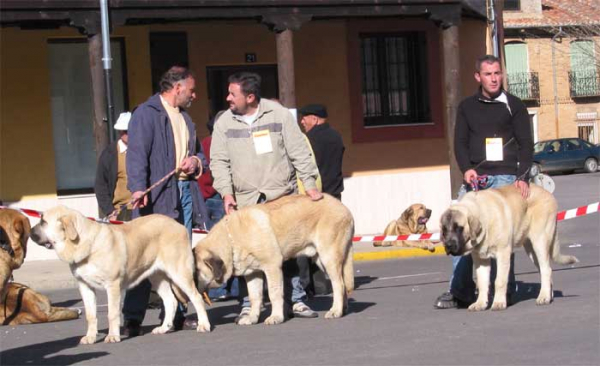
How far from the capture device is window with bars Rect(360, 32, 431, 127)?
20875 millimetres

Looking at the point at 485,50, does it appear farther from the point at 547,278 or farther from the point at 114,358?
the point at 114,358

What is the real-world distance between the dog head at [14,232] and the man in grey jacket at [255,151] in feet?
5.28

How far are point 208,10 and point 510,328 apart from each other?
9.81m

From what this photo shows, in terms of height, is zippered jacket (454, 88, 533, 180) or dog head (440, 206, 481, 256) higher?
zippered jacket (454, 88, 533, 180)

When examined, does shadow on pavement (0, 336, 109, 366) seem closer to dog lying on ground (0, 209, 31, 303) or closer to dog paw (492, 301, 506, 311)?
dog lying on ground (0, 209, 31, 303)

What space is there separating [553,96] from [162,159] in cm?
4726

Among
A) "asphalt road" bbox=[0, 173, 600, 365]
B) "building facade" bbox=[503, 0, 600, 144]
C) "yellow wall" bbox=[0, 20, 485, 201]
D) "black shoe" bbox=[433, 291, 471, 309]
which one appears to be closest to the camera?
"asphalt road" bbox=[0, 173, 600, 365]

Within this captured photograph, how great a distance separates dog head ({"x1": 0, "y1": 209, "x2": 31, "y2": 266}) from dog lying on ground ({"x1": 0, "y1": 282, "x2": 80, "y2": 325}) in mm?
975

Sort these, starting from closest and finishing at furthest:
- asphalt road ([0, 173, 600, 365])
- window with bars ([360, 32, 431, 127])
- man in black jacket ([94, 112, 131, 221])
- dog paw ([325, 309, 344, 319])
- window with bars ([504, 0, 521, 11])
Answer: asphalt road ([0, 173, 600, 365])
dog paw ([325, 309, 344, 319])
man in black jacket ([94, 112, 131, 221])
window with bars ([360, 32, 431, 127])
window with bars ([504, 0, 521, 11])

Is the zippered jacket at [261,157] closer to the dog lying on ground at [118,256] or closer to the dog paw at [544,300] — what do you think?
the dog lying on ground at [118,256]

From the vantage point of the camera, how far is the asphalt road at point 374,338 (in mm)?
7584

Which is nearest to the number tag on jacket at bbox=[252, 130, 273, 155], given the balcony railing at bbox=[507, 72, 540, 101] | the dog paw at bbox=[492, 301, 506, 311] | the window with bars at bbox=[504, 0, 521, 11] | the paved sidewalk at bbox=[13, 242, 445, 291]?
the dog paw at bbox=[492, 301, 506, 311]

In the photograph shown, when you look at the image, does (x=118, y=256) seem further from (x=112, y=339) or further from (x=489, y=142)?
(x=489, y=142)

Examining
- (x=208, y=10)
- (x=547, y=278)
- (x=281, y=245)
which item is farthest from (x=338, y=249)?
(x=208, y=10)
